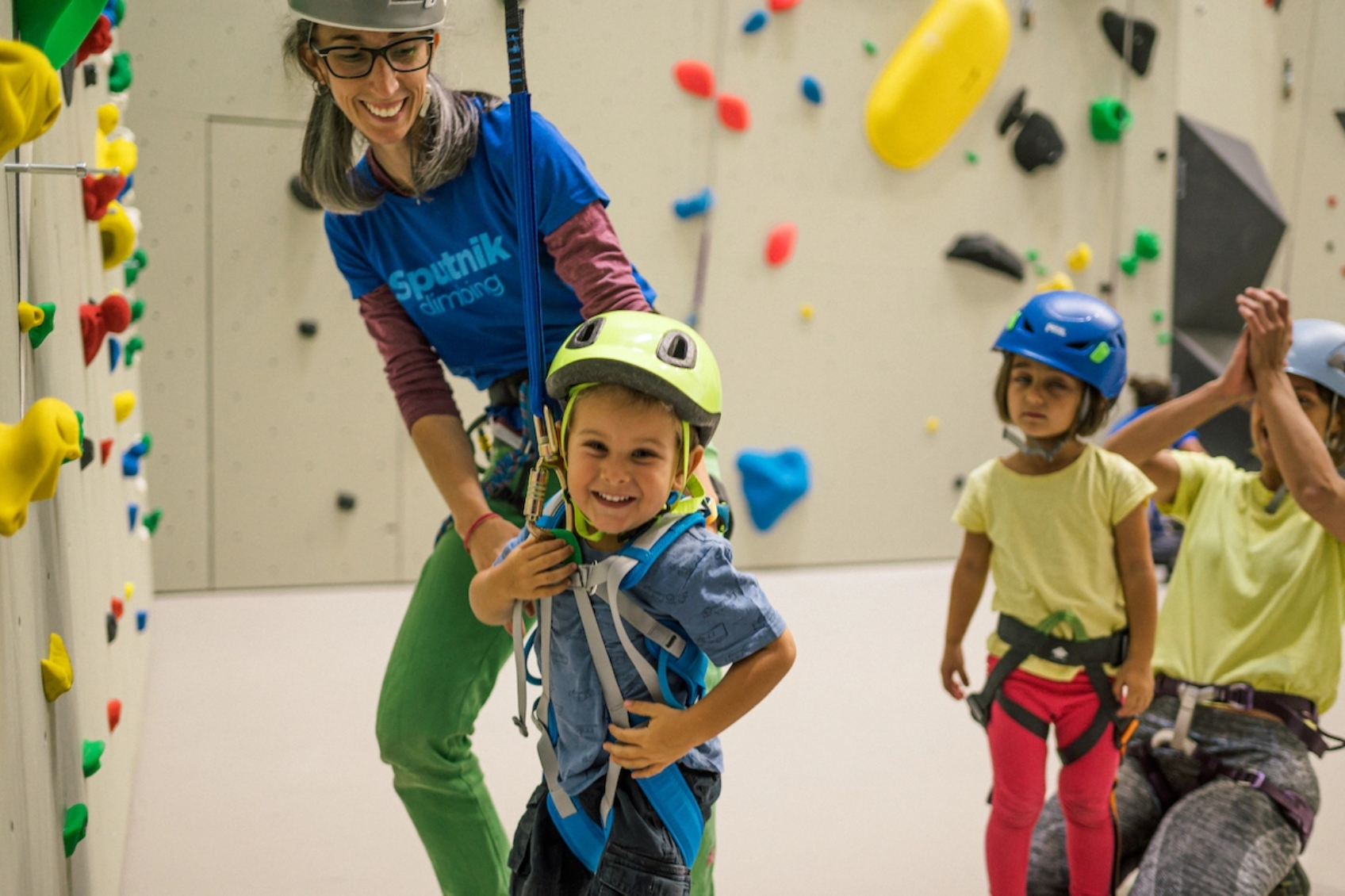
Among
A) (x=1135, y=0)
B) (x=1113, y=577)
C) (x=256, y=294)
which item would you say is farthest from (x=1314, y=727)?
(x=1135, y=0)

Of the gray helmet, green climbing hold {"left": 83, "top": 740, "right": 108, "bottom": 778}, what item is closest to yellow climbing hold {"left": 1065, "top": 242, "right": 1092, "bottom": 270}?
the gray helmet

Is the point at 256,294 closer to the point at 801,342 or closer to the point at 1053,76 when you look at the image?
the point at 801,342

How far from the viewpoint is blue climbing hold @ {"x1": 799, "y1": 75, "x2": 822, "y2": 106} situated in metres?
4.72

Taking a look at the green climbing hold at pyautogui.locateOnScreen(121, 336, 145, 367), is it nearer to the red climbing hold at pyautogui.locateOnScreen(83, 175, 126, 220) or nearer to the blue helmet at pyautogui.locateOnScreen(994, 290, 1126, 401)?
the red climbing hold at pyautogui.locateOnScreen(83, 175, 126, 220)

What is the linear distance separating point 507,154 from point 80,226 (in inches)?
32.7

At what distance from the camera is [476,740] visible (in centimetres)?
288

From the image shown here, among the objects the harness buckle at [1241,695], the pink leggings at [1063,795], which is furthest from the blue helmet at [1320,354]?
the pink leggings at [1063,795]

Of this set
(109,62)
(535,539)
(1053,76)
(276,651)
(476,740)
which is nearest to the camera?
(535,539)

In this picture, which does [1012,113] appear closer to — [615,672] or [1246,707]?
[1246,707]

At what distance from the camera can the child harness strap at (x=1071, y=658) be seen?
1.92 m

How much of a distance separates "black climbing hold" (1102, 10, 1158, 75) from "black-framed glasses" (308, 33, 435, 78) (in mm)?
4735

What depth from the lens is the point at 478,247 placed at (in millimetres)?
1571

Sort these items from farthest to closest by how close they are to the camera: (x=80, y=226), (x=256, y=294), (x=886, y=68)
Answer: (x=886, y=68) → (x=256, y=294) → (x=80, y=226)

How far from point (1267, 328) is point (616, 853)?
4.56 ft
